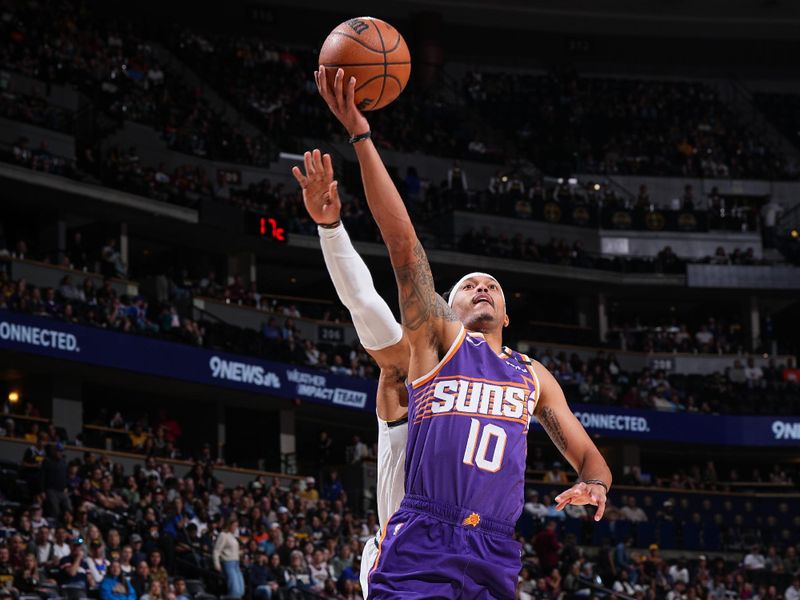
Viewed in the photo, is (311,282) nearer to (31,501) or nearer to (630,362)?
(630,362)

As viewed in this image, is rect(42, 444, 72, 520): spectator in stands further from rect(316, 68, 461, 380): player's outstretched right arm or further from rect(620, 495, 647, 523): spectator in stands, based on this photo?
rect(620, 495, 647, 523): spectator in stands

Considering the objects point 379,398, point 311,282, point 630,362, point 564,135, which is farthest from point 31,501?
point 564,135

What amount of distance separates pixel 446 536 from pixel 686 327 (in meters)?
40.3

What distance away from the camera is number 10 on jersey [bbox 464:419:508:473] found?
5246mm

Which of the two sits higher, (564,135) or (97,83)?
(564,135)

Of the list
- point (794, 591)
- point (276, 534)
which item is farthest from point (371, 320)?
point (794, 591)

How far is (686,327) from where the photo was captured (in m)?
44.3

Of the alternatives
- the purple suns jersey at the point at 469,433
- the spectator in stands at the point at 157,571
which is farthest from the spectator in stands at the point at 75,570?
the purple suns jersey at the point at 469,433

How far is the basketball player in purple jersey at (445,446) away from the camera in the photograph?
5133 mm

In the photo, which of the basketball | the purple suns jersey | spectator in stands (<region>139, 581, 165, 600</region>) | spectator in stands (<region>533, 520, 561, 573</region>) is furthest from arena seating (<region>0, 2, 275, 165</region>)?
the purple suns jersey

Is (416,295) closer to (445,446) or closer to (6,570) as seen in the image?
(445,446)

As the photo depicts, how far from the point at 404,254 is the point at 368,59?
3.37 ft

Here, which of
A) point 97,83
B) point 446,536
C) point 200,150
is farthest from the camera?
point 200,150

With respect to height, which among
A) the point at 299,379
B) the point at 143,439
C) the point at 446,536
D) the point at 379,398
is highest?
the point at 299,379
